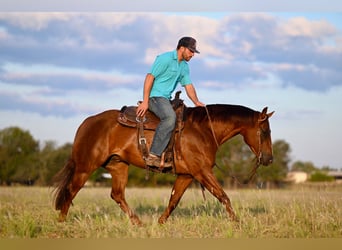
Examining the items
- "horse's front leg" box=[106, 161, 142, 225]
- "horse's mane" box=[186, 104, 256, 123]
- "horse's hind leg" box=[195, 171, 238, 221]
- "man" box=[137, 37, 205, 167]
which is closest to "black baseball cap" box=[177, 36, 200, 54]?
"man" box=[137, 37, 205, 167]

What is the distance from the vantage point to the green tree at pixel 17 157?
3659cm

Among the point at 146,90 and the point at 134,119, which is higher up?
the point at 146,90

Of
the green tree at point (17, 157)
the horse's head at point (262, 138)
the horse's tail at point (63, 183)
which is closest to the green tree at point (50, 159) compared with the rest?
the green tree at point (17, 157)

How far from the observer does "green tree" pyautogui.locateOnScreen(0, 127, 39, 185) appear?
36.6 meters

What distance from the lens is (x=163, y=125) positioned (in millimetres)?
8250

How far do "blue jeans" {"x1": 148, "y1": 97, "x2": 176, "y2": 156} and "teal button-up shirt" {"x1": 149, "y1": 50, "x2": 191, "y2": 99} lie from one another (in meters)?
0.16

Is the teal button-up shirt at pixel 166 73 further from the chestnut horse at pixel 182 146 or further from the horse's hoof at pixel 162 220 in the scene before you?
the horse's hoof at pixel 162 220

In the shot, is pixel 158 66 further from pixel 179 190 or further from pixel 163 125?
pixel 179 190

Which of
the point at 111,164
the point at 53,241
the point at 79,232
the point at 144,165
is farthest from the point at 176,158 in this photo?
the point at 53,241

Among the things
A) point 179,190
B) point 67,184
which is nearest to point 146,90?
point 179,190

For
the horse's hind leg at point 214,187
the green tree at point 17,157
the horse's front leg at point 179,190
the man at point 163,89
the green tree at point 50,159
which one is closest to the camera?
the horse's hind leg at point 214,187

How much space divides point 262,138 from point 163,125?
175 cm

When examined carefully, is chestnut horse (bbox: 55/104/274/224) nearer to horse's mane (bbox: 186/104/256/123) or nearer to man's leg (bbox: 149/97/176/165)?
horse's mane (bbox: 186/104/256/123)

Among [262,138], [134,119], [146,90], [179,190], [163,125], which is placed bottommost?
[179,190]
